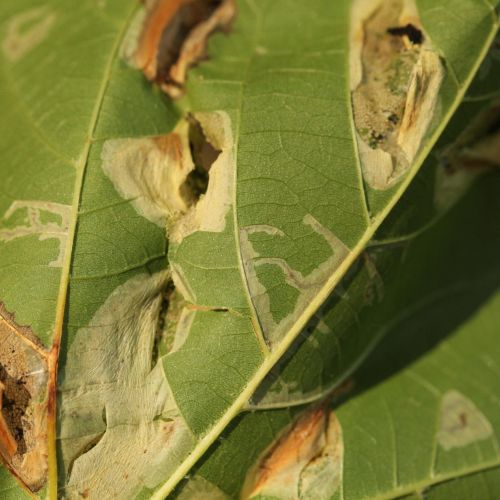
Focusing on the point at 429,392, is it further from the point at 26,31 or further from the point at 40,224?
the point at 26,31

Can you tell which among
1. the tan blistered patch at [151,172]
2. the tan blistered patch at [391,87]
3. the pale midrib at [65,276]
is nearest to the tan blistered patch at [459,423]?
the tan blistered patch at [391,87]

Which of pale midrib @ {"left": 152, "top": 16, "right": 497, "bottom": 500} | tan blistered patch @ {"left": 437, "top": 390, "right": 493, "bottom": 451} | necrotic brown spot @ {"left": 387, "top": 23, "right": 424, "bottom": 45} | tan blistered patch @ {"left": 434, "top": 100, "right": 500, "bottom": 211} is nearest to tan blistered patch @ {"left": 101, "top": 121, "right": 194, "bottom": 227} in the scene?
pale midrib @ {"left": 152, "top": 16, "right": 497, "bottom": 500}

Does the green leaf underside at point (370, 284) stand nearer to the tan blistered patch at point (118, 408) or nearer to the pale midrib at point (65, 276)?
the tan blistered patch at point (118, 408)

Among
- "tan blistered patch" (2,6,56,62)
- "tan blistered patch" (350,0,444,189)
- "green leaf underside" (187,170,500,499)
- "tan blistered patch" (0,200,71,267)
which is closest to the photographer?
"tan blistered patch" (0,200,71,267)

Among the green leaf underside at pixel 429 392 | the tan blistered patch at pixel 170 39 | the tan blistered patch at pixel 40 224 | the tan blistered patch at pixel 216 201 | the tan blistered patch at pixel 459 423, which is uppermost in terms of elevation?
the tan blistered patch at pixel 170 39

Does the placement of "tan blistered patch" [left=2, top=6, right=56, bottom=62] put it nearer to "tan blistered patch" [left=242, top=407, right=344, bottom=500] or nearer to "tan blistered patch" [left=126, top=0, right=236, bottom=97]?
"tan blistered patch" [left=126, top=0, right=236, bottom=97]

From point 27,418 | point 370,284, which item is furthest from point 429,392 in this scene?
point 27,418
